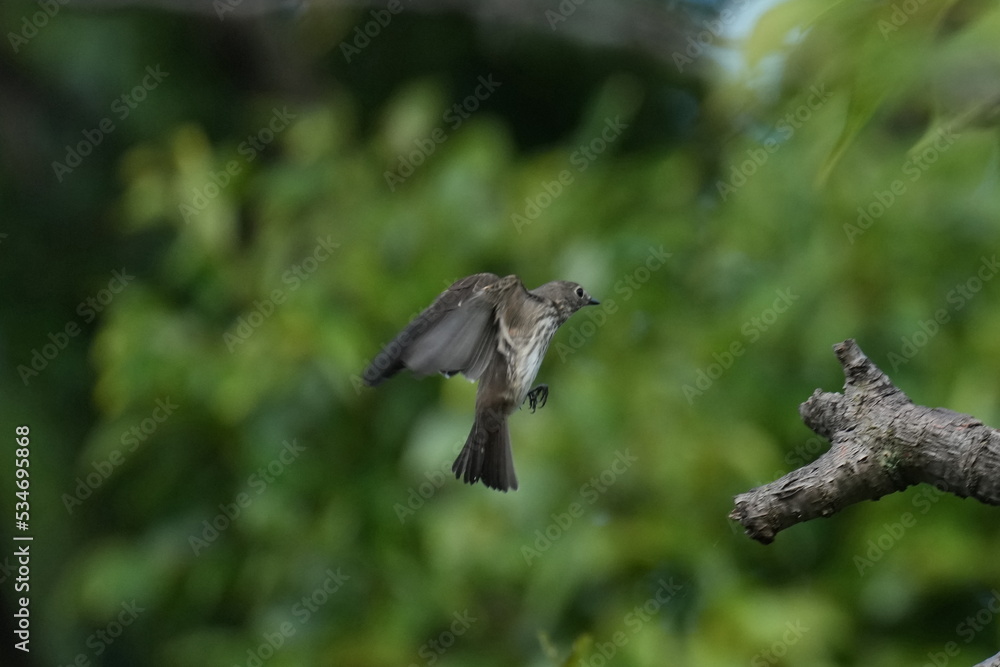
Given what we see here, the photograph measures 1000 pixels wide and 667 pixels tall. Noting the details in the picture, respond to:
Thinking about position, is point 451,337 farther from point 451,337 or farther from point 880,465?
point 880,465

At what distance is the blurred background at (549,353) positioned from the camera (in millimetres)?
2379

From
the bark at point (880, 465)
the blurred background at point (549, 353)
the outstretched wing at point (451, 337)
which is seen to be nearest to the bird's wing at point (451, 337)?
the outstretched wing at point (451, 337)

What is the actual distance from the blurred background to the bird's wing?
1.97 ft

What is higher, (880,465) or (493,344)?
(493,344)

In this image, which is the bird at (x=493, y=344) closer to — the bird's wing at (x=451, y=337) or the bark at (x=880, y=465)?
the bird's wing at (x=451, y=337)

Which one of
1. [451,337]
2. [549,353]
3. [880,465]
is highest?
[549,353]

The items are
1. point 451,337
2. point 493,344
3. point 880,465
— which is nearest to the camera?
point 880,465

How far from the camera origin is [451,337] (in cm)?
123

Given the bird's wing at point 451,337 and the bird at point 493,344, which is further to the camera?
the bird at point 493,344

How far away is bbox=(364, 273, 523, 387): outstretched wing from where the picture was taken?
1.10 meters

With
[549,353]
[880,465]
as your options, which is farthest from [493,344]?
[549,353]

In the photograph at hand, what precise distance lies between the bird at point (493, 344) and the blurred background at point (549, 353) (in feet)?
1.82

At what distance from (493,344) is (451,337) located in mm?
114

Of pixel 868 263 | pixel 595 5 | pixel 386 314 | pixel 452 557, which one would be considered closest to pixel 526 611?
pixel 452 557
